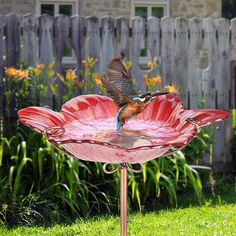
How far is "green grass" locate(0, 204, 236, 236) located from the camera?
469 centimetres

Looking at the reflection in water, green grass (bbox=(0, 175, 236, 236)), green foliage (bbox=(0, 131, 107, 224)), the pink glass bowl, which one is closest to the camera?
the pink glass bowl

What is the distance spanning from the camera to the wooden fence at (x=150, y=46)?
627 cm

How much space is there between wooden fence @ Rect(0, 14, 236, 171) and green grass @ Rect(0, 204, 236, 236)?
1.82 metres

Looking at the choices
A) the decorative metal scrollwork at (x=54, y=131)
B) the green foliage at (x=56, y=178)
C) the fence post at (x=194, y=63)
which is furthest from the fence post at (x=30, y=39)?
the decorative metal scrollwork at (x=54, y=131)

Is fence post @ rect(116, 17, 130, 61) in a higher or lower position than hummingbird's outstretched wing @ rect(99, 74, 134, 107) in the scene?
higher

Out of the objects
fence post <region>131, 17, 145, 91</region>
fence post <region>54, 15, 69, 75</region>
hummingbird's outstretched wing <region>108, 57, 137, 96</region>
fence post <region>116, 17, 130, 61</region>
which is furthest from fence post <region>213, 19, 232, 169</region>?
hummingbird's outstretched wing <region>108, 57, 137, 96</region>

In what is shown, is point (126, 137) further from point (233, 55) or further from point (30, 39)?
point (233, 55)

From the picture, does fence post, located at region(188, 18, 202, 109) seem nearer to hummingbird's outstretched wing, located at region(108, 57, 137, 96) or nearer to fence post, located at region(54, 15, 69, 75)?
fence post, located at region(54, 15, 69, 75)

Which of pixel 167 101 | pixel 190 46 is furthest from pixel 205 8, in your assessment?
pixel 167 101

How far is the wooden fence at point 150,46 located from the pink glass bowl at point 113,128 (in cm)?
319

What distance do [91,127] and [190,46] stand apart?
410 cm

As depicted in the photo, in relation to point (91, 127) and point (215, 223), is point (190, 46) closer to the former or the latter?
point (215, 223)

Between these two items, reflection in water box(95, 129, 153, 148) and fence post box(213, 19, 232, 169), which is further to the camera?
fence post box(213, 19, 232, 169)

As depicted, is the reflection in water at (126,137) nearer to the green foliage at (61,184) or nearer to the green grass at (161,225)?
the green grass at (161,225)
